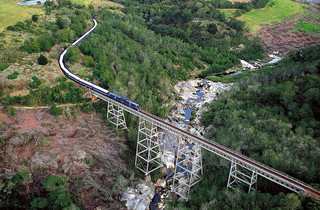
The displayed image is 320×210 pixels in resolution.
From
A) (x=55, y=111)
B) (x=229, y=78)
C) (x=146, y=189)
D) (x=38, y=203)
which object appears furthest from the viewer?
(x=229, y=78)

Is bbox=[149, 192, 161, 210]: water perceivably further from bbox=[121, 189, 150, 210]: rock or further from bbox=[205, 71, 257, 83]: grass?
bbox=[205, 71, 257, 83]: grass

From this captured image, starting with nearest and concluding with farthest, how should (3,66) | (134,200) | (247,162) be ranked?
(247,162), (134,200), (3,66)

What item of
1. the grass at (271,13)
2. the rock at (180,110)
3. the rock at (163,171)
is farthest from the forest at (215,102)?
the grass at (271,13)

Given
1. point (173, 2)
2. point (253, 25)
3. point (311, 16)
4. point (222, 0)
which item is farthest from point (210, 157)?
point (311, 16)

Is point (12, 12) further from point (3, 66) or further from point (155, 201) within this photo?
point (155, 201)

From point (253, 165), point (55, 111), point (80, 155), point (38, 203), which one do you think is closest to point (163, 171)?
point (80, 155)

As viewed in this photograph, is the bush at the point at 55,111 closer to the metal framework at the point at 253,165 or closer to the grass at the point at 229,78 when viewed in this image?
the metal framework at the point at 253,165

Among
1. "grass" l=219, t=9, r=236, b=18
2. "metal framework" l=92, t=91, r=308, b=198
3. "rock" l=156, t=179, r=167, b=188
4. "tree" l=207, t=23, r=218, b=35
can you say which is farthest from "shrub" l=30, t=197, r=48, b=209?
"grass" l=219, t=9, r=236, b=18
